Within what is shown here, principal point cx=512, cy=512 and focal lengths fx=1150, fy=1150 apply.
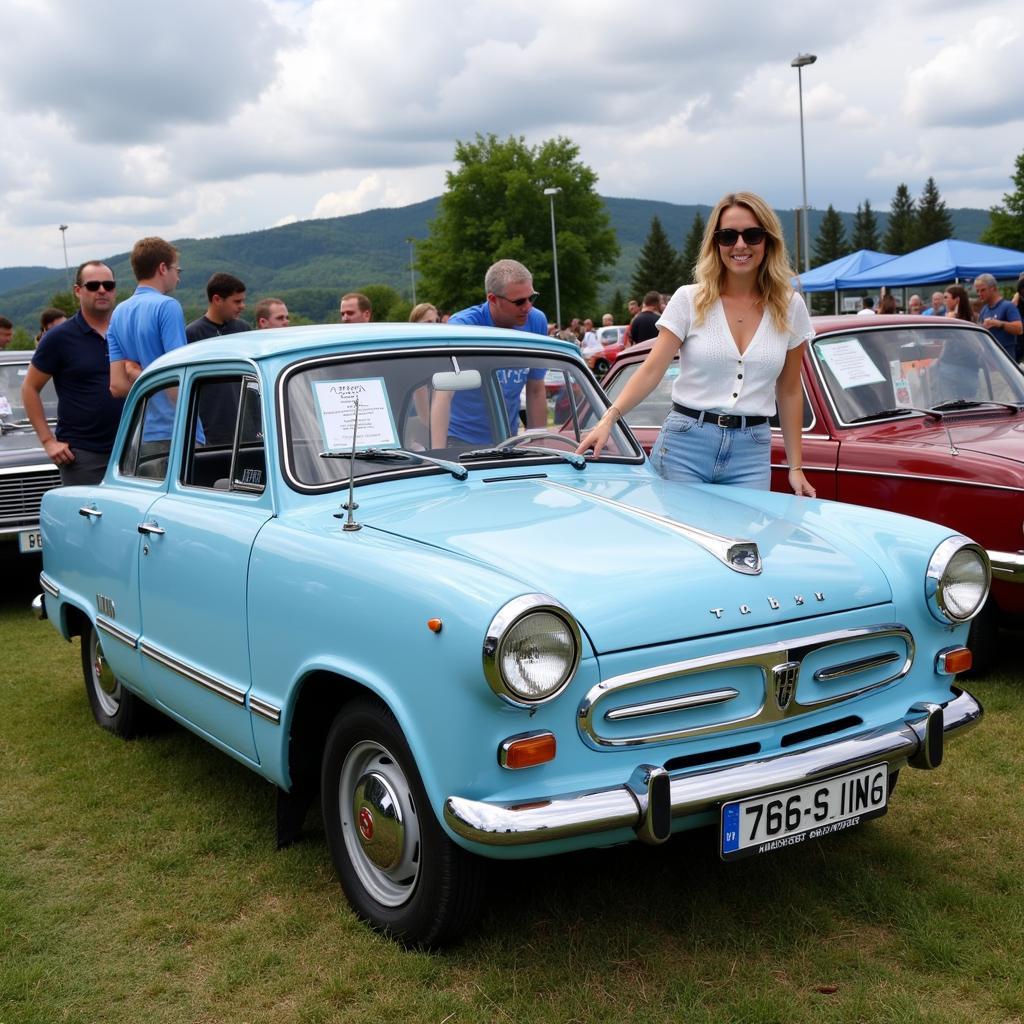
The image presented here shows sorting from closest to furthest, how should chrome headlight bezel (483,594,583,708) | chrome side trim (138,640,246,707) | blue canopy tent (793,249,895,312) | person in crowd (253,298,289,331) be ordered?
1. chrome headlight bezel (483,594,583,708)
2. chrome side trim (138,640,246,707)
3. person in crowd (253,298,289,331)
4. blue canopy tent (793,249,895,312)

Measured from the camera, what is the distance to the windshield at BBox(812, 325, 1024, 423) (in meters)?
5.96

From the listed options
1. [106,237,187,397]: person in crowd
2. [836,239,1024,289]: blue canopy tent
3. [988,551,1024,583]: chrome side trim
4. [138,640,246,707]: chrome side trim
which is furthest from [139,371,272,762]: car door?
[836,239,1024,289]: blue canopy tent

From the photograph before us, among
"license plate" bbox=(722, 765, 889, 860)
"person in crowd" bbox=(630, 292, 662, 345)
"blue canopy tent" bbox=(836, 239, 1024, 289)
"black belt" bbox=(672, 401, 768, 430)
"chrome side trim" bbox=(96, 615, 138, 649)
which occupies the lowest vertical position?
"license plate" bbox=(722, 765, 889, 860)

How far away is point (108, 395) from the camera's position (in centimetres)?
661

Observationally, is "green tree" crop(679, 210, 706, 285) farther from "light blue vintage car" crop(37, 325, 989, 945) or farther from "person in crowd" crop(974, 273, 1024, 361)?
"light blue vintage car" crop(37, 325, 989, 945)

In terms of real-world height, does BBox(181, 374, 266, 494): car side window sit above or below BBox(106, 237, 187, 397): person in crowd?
below

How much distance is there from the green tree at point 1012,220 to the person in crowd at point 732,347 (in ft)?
239

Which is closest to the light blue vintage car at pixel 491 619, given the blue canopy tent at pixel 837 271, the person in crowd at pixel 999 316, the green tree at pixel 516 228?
the person in crowd at pixel 999 316

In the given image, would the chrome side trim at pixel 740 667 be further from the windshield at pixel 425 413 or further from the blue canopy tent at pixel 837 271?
the blue canopy tent at pixel 837 271

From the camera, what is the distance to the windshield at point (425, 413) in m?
3.70

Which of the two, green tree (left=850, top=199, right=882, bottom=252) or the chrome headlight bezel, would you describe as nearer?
the chrome headlight bezel

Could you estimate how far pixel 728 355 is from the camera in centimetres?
439

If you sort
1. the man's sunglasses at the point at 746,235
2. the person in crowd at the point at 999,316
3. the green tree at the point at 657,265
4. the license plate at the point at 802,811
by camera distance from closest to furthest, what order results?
the license plate at the point at 802,811 < the man's sunglasses at the point at 746,235 < the person in crowd at the point at 999,316 < the green tree at the point at 657,265

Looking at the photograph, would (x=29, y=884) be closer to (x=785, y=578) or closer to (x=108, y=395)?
(x=785, y=578)
